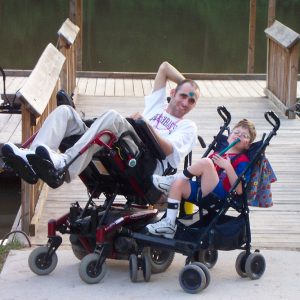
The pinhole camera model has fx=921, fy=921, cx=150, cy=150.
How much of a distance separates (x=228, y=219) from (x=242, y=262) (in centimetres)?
25

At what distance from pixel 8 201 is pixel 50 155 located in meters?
4.09

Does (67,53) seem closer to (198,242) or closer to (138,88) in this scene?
(138,88)

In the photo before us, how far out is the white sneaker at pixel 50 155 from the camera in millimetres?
4672

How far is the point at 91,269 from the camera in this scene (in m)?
4.87

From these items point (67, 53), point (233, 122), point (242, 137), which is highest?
point (242, 137)

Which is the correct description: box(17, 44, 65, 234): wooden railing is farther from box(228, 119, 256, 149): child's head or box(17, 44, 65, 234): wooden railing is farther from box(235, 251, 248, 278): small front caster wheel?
box(235, 251, 248, 278): small front caster wheel

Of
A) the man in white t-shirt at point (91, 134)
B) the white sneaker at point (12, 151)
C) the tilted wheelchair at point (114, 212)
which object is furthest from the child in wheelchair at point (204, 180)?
the white sneaker at point (12, 151)

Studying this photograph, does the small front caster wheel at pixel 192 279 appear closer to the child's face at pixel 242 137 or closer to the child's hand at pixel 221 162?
the child's hand at pixel 221 162

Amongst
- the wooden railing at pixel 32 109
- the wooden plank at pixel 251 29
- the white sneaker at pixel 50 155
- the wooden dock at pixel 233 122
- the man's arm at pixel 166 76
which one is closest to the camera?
the white sneaker at pixel 50 155

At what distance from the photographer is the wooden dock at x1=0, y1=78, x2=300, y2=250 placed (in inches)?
241

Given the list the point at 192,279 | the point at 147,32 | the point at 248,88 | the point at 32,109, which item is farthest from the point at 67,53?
the point at 147,32

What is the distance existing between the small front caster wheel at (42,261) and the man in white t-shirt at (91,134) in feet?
1.38

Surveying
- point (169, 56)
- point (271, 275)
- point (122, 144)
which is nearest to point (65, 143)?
point (122, 144)

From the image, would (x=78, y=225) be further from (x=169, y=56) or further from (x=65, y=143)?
(x=169, y=56)
